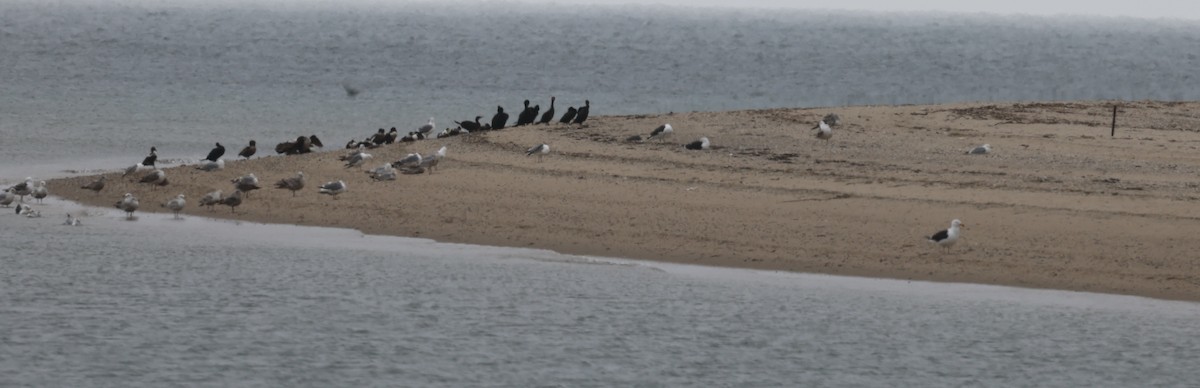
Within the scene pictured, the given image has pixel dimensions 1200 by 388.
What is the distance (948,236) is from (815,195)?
128 inches

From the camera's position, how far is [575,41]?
106250mm

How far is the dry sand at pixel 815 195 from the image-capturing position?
59.3ft

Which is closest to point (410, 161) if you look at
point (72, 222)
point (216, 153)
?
point (216, 153)

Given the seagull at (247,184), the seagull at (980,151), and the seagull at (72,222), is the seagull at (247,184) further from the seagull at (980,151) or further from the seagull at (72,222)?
the seagull at (980,151)

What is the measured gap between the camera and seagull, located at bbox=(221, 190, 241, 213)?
21.9m

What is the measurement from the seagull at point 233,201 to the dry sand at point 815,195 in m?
0.12

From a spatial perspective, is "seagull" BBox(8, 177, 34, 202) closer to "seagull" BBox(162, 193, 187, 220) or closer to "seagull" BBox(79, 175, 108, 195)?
"seagull" BBox(79, 175, 108, 195)

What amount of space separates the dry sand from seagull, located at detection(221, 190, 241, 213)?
0.39 ft

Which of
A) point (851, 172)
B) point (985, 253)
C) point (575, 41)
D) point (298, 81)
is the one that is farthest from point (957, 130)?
point (575, 41)

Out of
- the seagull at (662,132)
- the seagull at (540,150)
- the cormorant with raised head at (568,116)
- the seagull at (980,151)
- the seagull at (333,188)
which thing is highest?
the cormorant with raised head at (568,116)

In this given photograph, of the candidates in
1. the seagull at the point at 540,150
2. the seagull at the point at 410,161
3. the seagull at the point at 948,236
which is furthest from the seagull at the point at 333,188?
the seagull at the point at 948,236

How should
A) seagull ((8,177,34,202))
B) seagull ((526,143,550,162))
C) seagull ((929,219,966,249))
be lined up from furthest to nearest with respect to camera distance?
1. seagull ((526,143,550,162))
2. seagull ((8,177,34,202))
3. seagull ((929,219,966,249))

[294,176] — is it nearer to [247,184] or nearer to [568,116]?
[247,184]

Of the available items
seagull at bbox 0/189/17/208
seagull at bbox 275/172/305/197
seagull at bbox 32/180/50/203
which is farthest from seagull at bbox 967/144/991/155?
seagull at bbox 0/189/17/208
